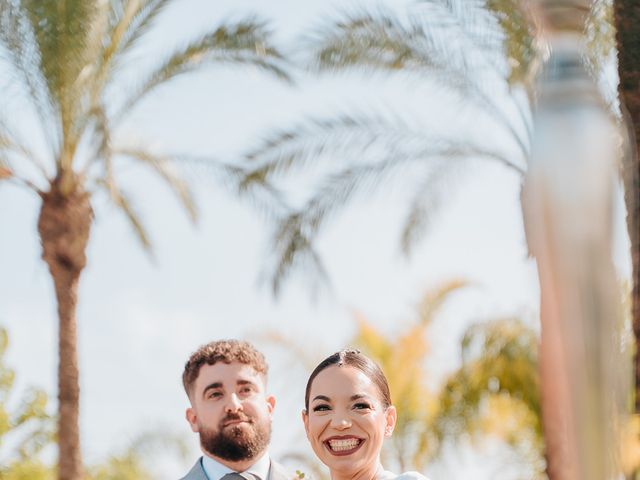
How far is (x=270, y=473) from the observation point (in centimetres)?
388

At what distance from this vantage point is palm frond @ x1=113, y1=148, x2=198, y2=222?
13570 mm

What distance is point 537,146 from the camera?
2307mm

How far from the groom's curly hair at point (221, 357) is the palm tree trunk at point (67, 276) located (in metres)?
8.76

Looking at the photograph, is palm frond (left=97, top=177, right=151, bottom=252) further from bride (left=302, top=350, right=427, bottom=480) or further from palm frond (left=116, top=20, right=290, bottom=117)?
bride (left=302, top=350, right=427, bottom=480)

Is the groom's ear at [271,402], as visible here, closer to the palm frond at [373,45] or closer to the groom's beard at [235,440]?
the groom's beard at [235,440]

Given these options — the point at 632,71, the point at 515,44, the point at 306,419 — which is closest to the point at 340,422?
the point at 306,419

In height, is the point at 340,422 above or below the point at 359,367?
below

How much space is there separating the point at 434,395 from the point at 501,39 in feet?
25.0

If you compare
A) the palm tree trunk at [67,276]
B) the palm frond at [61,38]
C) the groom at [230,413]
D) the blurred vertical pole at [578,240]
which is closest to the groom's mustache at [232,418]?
the groom at [230,413]

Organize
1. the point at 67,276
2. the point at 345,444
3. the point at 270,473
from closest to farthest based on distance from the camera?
the point at 345,444, the point at 270,473, the point at 67,276

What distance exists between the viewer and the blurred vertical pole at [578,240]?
7.13 ft

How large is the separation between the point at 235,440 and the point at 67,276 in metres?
9.37

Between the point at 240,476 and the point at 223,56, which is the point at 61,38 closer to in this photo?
the point at 223,56

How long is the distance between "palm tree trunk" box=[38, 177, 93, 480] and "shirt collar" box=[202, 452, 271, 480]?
29.1ft
